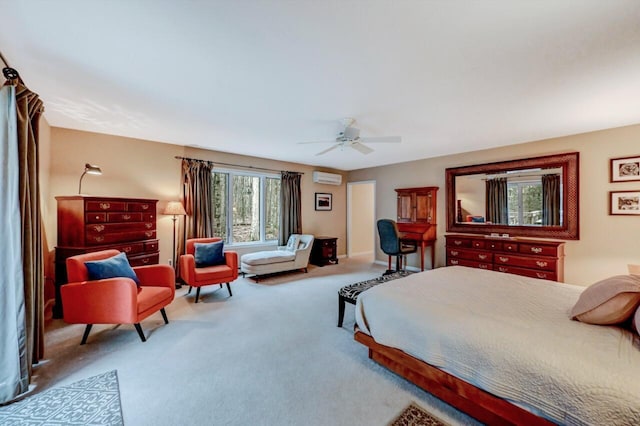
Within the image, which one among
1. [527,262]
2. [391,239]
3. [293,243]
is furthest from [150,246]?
[527,262]

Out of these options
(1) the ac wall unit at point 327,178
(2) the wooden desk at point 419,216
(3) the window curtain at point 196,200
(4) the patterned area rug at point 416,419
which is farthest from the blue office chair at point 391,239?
(4) the patterned area rug at point 416,419

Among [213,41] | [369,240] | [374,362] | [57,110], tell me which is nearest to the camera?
[213,41]

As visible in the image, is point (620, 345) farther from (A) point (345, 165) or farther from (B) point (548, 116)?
(A) point (345, 165)

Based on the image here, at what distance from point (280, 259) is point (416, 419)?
3614mm

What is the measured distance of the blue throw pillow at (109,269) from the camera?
8.49 ft

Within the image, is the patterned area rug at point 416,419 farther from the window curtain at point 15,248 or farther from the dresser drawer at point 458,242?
the dresser drawer at point 458,242

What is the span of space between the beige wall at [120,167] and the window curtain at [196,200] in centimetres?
16

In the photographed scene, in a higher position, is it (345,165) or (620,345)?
(345,165)

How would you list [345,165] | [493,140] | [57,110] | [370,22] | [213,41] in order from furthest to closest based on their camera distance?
[345,165] → [493,140] → [57,110] → [213,41] → [370,22]

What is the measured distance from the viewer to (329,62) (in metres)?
2.03

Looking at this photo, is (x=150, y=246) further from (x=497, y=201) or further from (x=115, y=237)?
(x=497, y=201)

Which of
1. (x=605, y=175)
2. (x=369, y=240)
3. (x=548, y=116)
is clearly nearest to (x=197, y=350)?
(x=548, y=116)

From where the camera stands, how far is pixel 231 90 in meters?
2.52

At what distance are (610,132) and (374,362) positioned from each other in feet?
14.7
